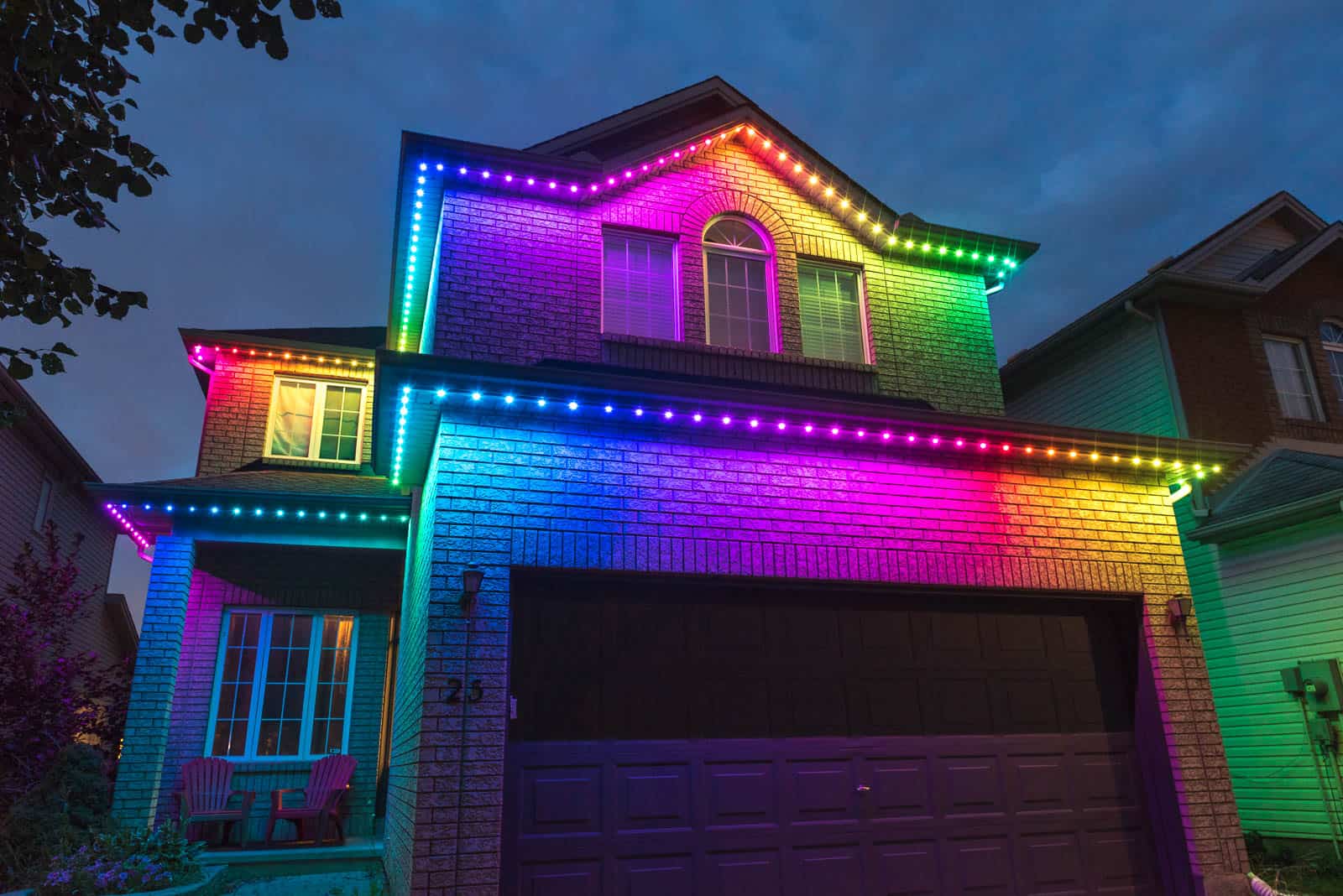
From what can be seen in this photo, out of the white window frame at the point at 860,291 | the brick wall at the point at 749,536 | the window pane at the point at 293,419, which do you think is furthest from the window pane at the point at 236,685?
the white window frame at the point at 860,291

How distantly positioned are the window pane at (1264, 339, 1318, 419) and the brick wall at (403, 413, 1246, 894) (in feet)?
23.0

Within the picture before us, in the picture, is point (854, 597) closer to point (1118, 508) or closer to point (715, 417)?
point (715, 417)

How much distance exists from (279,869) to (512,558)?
14.7 feet

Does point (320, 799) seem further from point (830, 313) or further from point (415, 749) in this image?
point (830, 313)

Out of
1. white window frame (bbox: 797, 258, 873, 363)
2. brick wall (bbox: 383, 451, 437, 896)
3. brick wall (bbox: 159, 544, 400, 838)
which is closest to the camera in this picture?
brick wall (bbox: 383, 451, 437, 896)

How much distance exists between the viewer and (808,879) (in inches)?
249


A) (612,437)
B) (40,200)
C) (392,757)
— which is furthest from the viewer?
(392,757)

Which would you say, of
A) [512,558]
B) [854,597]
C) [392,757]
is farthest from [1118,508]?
[392,757]

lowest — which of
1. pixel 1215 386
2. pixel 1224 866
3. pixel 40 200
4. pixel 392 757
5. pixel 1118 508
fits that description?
pixel 1224 866

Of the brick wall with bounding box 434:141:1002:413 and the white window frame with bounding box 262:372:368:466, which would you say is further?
the white window frame with bounding box 262:372:368:466

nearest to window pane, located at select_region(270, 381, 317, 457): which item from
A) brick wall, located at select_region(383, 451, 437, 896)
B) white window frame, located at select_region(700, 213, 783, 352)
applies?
brick wall, located at select_region(383, 451, 437, 896)

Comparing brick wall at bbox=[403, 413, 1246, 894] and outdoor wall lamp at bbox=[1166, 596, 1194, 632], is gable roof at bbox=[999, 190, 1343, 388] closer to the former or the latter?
brick wall at bbox=[403, 413, 1246, 894]

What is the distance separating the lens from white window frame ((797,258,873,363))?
367 inches

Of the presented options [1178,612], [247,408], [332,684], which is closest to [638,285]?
[1178,612]
